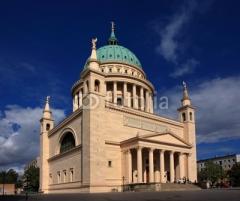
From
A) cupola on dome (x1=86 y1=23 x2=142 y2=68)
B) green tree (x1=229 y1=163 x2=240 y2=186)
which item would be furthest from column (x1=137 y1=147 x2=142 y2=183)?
green tree (x1=229 y1=163 x2=240 y2=186)

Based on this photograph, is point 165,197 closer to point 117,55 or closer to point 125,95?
point 125,95

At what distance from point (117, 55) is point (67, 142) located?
2560 centimetres

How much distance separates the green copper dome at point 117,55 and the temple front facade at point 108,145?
1049cm

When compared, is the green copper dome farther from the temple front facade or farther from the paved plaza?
the paved plaza

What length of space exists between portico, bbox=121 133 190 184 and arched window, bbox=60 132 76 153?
9267 millimetres

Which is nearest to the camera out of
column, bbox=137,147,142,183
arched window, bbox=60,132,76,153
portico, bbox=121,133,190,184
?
column, bbox=137,147,142,183

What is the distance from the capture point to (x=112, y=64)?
235 ft

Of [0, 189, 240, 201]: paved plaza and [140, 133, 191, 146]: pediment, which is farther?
[140, 133, 191, 146]: pediment

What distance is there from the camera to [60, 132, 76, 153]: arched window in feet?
178

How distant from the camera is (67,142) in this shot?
56594 millimetres

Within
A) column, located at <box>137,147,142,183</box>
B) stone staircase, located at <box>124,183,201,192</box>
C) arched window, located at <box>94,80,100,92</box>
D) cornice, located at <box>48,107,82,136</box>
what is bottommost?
stone staircase, located at <box>124,183,201,192</box>

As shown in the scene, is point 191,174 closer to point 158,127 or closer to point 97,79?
point 158,127

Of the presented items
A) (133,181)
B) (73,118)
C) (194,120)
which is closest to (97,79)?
(73,118)

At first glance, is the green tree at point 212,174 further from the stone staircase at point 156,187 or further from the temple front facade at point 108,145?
the stone staircase at point 156,187
